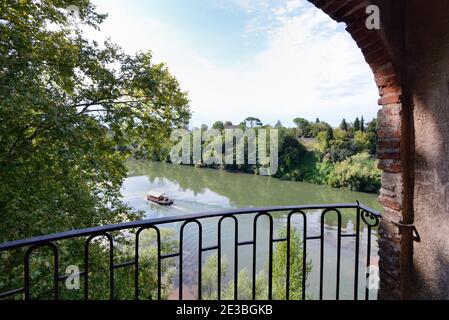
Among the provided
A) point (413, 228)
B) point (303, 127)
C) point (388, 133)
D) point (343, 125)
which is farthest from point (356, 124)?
point (413, 228)

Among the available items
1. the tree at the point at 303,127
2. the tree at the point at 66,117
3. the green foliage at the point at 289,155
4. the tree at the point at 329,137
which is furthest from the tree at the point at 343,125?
the tree at the point at 66,117

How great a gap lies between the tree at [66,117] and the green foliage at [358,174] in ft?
61.2

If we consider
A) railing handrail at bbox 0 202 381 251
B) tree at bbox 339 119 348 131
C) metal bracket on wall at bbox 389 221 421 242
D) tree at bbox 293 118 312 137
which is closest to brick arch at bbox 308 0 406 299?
metal bracket on wall at bbox 389 221 421 242

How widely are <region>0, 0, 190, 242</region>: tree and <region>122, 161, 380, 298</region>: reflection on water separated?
1.57 metres

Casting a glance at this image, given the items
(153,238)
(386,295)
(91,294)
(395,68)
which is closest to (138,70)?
(91,294)

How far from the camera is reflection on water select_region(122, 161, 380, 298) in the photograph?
1185 cm

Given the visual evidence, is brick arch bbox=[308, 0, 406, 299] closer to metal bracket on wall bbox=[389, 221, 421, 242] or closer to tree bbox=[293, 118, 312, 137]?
metal bracket on wall bbox=[389, 221, 421, 242]

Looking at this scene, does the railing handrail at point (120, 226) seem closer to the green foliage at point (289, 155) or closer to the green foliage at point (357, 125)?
the green foliage at point (289, 155)

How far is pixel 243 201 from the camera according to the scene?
67.5 ft

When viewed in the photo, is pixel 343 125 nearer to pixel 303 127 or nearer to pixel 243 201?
pixel 303 127

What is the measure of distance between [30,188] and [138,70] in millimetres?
2646

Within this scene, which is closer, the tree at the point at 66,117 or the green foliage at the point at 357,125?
the tree at the point at 66,117

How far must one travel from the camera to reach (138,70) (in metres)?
5.34

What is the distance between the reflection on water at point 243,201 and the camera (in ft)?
38.9
